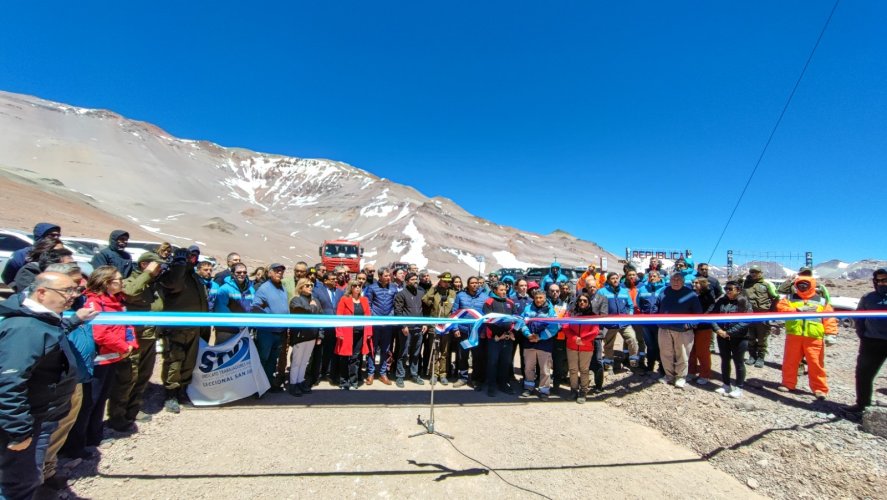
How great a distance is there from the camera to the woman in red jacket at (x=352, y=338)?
19.3 feet

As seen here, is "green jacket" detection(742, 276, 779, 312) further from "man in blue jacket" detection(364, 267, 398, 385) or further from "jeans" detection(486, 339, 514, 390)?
"man in blue jacket" detection(364, 267, 398, 385)

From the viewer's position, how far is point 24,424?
2.19m

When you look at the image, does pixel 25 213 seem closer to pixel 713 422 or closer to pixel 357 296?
pixel 357 296

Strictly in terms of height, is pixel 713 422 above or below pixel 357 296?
below

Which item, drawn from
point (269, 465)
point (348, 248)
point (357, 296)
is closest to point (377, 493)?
point (269, 465)

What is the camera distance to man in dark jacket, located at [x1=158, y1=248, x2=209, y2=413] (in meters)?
4.70

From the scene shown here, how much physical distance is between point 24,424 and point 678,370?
733 cm

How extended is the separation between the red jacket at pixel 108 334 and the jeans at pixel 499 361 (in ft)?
15.0

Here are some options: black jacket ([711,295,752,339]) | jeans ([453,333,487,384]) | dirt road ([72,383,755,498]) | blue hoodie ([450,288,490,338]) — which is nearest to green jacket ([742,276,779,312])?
black jacket ([711,295,752,339])

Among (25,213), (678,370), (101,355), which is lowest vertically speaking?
(678,370)

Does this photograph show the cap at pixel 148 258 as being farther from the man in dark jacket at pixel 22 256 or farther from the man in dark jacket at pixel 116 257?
the man in dark jacket at pixel 22 256

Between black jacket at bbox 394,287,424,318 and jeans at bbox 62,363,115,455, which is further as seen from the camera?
black jacket at bbox 394,287,424,318

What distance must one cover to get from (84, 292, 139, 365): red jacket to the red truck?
16795 mm

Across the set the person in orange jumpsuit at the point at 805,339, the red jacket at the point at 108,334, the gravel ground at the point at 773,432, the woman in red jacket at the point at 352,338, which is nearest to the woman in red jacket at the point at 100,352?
the red jacket at the point at 108,334
